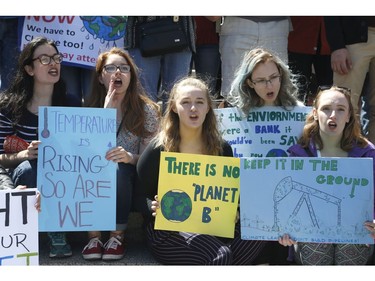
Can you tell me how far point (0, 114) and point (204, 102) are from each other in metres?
1.26

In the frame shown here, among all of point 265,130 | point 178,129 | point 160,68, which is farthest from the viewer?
point 160,68

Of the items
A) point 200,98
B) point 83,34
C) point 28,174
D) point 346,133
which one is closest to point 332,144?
point 346,133

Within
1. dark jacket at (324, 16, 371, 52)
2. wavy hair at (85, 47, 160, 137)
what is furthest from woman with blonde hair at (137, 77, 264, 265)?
dark jacket at (324, 16, 371, 52)

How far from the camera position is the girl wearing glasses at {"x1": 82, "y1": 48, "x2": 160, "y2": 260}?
13.9 ft

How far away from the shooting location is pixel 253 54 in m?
4.48

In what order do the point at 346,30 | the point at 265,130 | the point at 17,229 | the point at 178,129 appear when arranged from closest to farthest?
1. the point at 17,229
2. the point at 178,129
3. the point at 265,130
4. the point at 346,30

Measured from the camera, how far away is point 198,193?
397 cm

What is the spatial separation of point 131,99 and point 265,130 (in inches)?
33.9

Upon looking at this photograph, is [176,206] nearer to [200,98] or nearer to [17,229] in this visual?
[200,98]

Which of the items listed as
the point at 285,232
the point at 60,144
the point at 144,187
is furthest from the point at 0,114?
the point at 285,232

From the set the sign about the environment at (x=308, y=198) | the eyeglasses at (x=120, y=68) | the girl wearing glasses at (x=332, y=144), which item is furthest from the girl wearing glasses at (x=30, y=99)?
the girl wearing glasses at (x=332, y=144)

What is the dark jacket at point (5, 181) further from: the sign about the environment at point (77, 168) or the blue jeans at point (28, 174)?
the sign about the environment at point (77, 168)

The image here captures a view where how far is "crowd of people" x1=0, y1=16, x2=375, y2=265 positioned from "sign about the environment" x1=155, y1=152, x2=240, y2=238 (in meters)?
0.08

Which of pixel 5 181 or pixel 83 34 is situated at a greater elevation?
pixel 83 34
